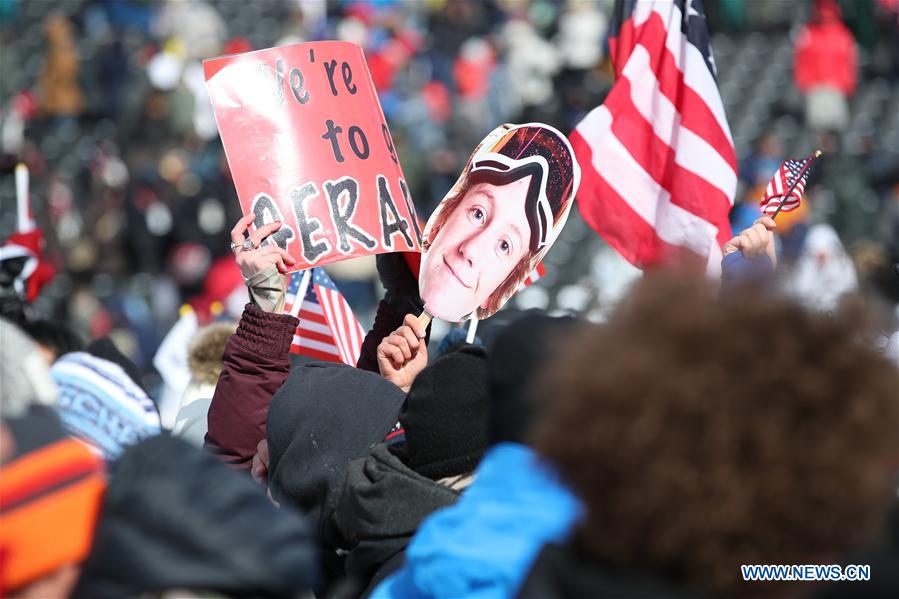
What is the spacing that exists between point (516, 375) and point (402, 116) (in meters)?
14.4

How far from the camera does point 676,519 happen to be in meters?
1.60

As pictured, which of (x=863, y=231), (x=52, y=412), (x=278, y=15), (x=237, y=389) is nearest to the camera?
(x=52, y=412)

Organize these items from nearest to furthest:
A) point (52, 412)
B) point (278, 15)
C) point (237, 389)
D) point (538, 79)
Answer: point (52, 412) → point (237, 389) → point (538, 79) → point (278, 15)

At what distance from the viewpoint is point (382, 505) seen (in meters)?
2.73

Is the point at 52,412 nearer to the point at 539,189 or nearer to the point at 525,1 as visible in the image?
the point at 539,189

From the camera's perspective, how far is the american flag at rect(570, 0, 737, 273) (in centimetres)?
431

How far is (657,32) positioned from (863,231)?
941cm

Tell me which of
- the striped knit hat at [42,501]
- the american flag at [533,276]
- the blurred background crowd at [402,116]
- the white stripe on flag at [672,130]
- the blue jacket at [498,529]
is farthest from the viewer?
the blurred background crowd at [402,116]

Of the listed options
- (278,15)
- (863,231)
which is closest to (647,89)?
(863,231)

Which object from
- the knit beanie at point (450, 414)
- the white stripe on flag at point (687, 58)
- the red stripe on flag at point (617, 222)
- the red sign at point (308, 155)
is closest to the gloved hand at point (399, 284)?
the red sign at point (308, 155)

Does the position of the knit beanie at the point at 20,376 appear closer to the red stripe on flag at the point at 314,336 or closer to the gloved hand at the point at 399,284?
the gloved hand at the point at 399,284

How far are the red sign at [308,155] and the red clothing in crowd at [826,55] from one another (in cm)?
1186

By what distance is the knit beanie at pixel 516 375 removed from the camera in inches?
80.6

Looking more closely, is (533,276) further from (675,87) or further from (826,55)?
(826,55)
